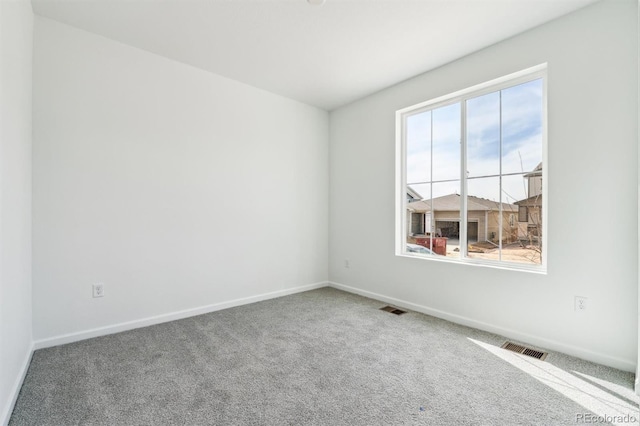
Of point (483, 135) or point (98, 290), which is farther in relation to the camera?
point (483, 135)

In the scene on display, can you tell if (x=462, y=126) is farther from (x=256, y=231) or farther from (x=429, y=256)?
(x=256, y=231)

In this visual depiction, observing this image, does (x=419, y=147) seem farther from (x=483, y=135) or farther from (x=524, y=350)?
(x=524, y=350)

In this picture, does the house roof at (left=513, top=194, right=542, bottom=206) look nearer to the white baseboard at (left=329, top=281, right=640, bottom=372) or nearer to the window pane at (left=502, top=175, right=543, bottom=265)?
the window pane at (left=502, top=175, right=543, bottom=265)

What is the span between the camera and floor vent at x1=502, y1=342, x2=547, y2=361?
2340 mm

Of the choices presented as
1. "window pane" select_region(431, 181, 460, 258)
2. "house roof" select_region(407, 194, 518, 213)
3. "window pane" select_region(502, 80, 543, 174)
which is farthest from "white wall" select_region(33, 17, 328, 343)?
"window pane" select_region(502, 80, 543, 174)

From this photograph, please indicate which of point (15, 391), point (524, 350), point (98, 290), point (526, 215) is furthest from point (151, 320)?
point (526, 215)

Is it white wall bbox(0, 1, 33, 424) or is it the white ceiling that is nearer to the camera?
white wall bbox(0, 1, 33, 424)

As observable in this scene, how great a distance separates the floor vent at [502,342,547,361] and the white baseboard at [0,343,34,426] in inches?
126

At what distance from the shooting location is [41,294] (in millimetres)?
2451

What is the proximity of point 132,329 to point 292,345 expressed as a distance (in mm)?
1529

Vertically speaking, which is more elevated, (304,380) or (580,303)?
(580,303)

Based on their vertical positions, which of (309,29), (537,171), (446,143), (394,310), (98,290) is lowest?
(394,310)

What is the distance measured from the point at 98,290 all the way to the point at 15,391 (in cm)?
100

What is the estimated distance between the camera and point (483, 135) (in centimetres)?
304
